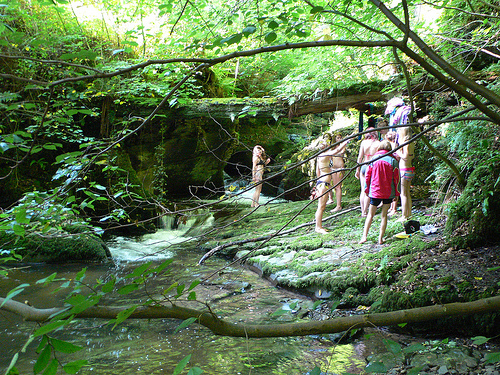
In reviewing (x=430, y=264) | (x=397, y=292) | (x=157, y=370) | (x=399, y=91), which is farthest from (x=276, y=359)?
(x=399, y=91)

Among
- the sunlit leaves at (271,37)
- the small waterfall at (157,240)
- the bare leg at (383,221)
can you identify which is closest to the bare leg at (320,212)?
the bare leg at (383,221)

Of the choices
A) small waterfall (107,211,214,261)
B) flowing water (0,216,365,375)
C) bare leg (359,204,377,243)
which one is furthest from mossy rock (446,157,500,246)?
small waterfall (107,211,214,261)

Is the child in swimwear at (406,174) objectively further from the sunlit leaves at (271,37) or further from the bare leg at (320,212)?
the sunlit leaves at (271,37)

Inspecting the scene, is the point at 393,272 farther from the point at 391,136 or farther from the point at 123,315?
the point at 123,315

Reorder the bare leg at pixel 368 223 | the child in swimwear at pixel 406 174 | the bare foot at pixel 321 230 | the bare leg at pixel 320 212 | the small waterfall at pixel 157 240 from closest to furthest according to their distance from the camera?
the bare leg at pixel 368 223 → the child in swimwear at pixel 406 174 → the bare leg at pixel 320 212 → the bare foot at pixel 321 230 → the small waterfall at pixel 157 240

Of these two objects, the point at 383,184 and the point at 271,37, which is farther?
the point at 383,184

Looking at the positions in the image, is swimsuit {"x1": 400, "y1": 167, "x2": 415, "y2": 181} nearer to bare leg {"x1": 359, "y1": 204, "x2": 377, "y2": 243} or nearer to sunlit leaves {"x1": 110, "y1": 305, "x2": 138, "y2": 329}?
bare leg {"x1": 359, "y1": 204, "x2": 377, "y2": 243}

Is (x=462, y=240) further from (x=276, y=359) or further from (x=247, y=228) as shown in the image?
(x=247, y=228)

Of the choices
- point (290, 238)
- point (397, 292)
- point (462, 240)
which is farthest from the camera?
point (290, 238)

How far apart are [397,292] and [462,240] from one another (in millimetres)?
1243

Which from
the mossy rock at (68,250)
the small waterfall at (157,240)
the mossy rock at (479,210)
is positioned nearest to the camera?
the mossy rock at (479,210)

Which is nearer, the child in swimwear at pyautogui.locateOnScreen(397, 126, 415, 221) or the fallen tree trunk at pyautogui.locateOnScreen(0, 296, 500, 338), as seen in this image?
the fallen tree trunk at pyautogui.locateOnScreen(0, 296, 500, 338)

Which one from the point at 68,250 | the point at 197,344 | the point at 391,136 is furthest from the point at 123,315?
the point at 68,250

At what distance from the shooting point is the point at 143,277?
4.51 ft
